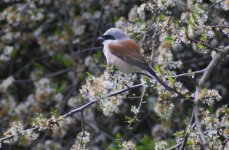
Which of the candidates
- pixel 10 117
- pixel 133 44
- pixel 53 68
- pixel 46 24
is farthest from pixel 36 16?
pixel 133 44

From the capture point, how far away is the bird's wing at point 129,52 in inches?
143

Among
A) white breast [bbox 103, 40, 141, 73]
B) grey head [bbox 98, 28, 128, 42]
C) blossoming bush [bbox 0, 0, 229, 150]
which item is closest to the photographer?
white breast [bbox 103, 40, 141, 73]

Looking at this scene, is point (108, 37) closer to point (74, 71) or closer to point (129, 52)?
point (129, 52)

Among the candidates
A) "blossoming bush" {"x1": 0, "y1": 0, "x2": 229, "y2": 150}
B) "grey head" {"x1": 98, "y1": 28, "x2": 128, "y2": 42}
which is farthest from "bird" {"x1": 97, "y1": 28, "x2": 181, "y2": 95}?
"blossoming bush" {"x1": 0, "y1": 0, "x2": 229, "y2": 150}

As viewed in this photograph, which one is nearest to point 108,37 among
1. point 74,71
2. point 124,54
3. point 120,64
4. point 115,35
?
point 115,35

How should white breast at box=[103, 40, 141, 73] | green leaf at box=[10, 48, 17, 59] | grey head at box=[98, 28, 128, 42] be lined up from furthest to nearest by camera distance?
green leaf at box=[10, 48, 17, 59] → grey head at box=[98, 28, 128, 42] → white breast at box=[103, 40, 141, 73]

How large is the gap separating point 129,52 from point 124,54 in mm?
50

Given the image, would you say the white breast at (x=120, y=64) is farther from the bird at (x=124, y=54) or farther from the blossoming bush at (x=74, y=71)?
the blossoming bush at (x=74, y=71)

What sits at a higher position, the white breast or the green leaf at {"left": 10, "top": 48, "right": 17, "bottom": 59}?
the white breast

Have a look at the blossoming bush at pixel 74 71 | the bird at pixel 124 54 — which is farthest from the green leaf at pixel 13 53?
the bird at pixel 124 54

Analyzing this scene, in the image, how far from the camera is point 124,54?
3.83 m

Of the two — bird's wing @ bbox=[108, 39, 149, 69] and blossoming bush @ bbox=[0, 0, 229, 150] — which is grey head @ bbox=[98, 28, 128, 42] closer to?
bird's wing @ bbox=[108, 39, 149, 69]

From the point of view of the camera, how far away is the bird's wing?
12.0 ft

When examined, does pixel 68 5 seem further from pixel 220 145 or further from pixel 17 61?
pixel 220 145
